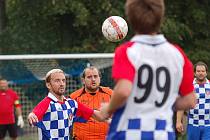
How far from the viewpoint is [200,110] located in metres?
10.1

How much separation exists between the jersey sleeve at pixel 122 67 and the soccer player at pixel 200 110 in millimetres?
6187

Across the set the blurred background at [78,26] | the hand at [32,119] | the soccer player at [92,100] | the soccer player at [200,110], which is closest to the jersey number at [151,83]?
the hand at [32,119]

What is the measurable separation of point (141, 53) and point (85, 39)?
48.2 feet

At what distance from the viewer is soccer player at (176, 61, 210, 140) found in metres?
9.92

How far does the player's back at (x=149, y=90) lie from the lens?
3.76m

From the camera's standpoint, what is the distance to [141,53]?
A: 149 inches

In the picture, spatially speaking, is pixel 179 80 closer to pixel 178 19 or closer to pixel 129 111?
pixel 129 111

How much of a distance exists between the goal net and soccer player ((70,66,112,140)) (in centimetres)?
329

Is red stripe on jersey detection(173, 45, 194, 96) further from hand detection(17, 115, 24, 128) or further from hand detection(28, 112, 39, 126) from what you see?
hand detection(17, 115, 24, 128)

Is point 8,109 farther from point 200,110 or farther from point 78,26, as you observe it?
point 78,26

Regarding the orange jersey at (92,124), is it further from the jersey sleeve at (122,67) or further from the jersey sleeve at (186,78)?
the jersey sleeve at (122,67)

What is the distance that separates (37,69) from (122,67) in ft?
29.2

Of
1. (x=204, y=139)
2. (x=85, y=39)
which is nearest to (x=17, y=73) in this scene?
(x=204, y=139)

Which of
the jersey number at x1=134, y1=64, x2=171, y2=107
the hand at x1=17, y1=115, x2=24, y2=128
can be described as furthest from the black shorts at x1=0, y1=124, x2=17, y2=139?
the jersey number at x1=134, y1=64, x2=171, y2=107
